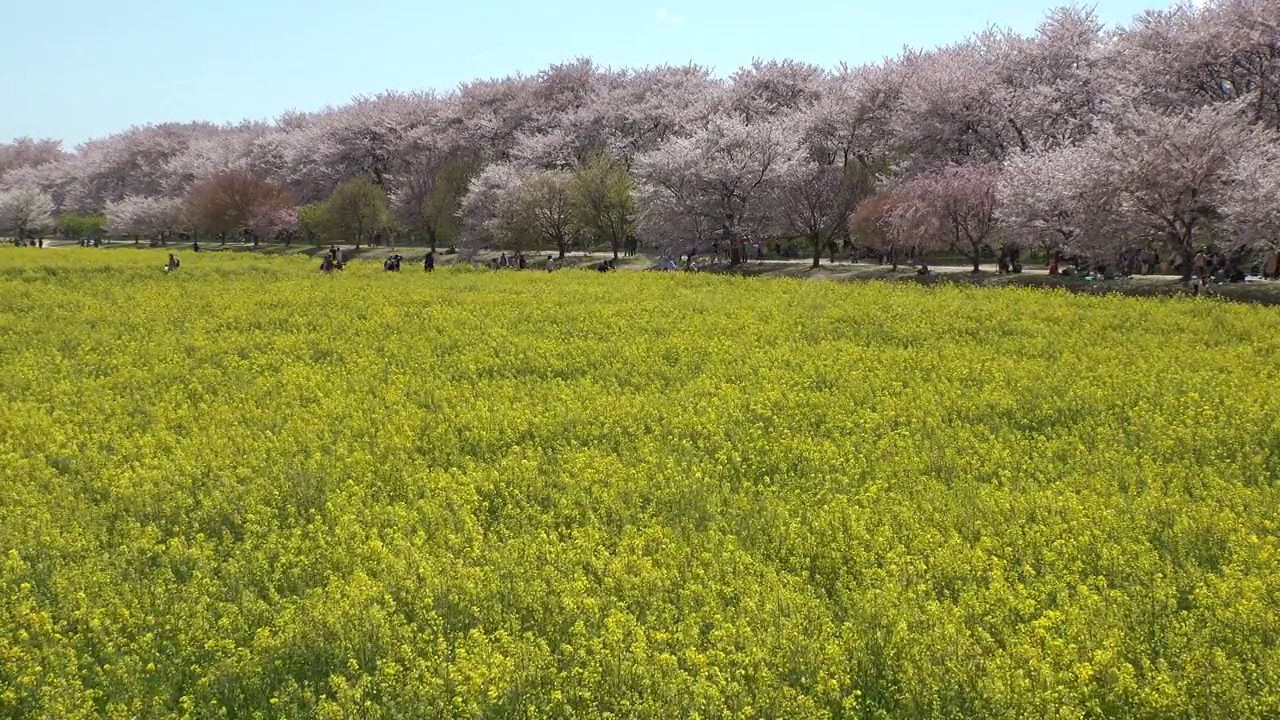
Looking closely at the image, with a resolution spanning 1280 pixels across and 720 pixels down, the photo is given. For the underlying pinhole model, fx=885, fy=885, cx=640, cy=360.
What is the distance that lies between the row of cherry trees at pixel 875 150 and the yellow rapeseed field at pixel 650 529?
533 inches

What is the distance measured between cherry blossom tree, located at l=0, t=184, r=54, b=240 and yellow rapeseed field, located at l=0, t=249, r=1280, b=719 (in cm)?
8664

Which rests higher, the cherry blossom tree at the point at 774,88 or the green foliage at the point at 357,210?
the cherry blossom tree at the point at 774,88

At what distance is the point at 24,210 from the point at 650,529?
10357cm

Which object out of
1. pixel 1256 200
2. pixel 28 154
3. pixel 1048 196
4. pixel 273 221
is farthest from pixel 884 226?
pixel 28 154

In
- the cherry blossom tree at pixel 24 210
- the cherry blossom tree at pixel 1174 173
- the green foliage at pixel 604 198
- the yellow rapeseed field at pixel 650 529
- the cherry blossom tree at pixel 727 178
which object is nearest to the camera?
the yellow rapeseed field at pixel 650 529

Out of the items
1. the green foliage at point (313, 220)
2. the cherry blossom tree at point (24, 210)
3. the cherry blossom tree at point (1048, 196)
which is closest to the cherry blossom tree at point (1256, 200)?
the cherry blossom tree at point (1048, 196)

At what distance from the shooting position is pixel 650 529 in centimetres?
923

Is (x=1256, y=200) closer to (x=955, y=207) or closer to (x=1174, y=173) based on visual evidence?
(x=1174, y=173)

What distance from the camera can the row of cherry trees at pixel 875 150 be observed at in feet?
102

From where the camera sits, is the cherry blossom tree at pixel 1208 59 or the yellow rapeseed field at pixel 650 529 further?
the cherry blossom tree at pixel 1208 59

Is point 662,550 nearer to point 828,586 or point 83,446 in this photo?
point 828,586

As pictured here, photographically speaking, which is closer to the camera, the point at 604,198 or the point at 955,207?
the point at 955,207

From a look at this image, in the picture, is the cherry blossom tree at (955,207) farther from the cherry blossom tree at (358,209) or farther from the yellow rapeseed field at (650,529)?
the cherry blossom tree at (358,209)

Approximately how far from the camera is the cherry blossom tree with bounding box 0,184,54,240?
89188mm
